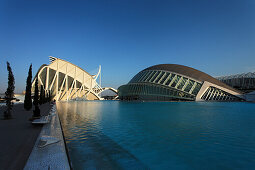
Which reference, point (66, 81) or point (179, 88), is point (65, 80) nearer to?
point (66, 81)

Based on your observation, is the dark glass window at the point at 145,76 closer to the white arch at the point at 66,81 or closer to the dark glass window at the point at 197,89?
the dark glass window at the point at 197,89

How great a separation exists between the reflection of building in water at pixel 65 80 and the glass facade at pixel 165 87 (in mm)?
27180

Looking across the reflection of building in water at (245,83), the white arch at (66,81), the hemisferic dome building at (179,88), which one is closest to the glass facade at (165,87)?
the hemisferic dome building at (179,88)

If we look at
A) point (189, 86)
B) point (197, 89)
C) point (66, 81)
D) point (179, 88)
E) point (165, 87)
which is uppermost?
point (66, 81)

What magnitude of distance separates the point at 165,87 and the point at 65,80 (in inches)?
1613

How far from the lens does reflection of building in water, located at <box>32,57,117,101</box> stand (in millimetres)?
53438

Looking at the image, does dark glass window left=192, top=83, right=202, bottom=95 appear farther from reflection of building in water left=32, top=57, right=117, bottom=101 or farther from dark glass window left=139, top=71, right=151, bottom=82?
reflection of building in water left=32, top=57, right=117, bottom=101

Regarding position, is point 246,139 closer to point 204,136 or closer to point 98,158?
point 204,136

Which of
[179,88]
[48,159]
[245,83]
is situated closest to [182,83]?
[179,88]

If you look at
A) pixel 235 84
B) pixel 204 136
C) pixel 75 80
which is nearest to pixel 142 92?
pixel 75 80

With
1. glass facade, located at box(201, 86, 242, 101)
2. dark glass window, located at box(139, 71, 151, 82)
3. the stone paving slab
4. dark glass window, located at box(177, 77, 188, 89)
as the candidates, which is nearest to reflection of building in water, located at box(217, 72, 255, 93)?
glass facade, located at box(201, 86, 242, 101)

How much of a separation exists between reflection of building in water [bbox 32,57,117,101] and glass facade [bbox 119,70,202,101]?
89.2 ft

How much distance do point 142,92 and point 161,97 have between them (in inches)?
248

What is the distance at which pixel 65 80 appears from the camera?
60125 mm
